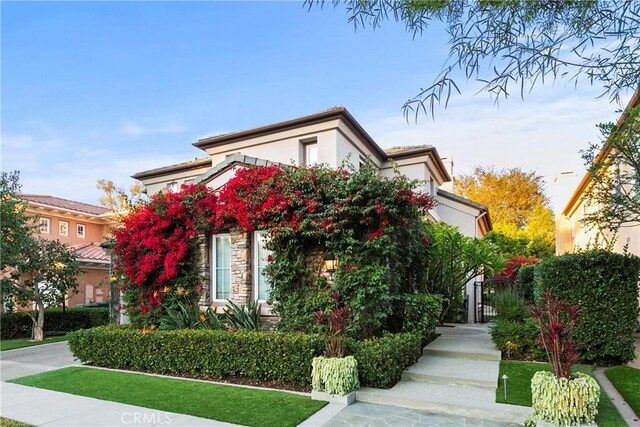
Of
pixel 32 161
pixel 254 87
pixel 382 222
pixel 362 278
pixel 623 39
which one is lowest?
pixel 362 278

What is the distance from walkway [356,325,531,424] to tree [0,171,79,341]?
12.5 metres

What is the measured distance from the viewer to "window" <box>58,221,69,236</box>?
2359cm

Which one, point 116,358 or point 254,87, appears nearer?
point 116,358

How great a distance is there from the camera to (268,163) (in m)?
9.55

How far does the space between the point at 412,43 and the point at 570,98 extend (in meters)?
1.71

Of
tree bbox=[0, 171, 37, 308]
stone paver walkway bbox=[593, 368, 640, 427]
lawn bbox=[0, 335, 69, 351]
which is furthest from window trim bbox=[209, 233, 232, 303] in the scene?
tree bbox=[0, 171, 37, 308]

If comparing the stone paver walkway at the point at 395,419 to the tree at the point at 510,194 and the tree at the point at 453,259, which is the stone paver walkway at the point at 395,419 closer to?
the tree at the point at 453,259

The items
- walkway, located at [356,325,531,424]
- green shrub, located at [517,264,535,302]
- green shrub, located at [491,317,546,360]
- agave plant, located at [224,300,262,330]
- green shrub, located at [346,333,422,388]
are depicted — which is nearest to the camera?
walkway, located at [356,325,531,424]

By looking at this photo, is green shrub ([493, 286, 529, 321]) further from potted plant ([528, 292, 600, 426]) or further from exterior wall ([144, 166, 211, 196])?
exterior wall ([144, 166, 211, 196])

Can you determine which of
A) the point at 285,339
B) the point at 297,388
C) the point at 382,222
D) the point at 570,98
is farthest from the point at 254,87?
the point at 570,98

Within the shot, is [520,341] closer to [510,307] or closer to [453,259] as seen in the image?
[510,307]

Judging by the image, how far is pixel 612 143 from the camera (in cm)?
537

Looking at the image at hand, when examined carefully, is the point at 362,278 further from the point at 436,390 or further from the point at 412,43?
the point at 412,43

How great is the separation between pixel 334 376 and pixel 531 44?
16.1 feet
